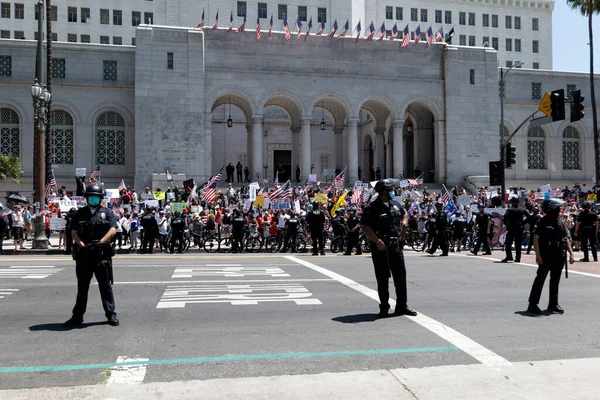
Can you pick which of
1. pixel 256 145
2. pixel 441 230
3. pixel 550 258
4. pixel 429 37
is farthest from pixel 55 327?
pixel 429 37

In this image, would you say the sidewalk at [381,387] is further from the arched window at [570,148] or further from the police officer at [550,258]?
the arched window at [570,148]

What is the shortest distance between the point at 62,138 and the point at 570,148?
37.7m

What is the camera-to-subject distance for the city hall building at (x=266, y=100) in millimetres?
36625

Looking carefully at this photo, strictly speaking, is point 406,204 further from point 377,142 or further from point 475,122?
point 377,142

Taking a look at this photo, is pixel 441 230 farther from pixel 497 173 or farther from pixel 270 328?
pixel 270 328

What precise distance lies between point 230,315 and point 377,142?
39.4 metres

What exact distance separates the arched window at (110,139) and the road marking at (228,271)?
1016 inches

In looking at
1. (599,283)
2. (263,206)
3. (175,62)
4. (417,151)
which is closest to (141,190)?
(175,62)

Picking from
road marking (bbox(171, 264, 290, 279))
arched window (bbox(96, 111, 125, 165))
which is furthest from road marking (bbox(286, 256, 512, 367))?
arched window (bbox(96, 111, 125, 165))

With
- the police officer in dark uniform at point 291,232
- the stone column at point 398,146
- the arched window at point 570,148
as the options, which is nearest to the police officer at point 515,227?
the police officer in dark uniform at point 291,232

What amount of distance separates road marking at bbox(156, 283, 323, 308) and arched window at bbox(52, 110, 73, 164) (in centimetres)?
2941

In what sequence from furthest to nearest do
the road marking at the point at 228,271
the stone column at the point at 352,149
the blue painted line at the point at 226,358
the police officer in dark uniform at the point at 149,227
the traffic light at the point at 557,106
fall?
the stone column at the point at 352,149 < the traffic light at the point at 557,106 < the police officer in dark uniform at the point at 149,227 < the road marking at the point at 228,271 < the blue painted line at the point at 226,358

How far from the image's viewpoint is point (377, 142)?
46594mm

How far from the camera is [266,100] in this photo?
3853cm
